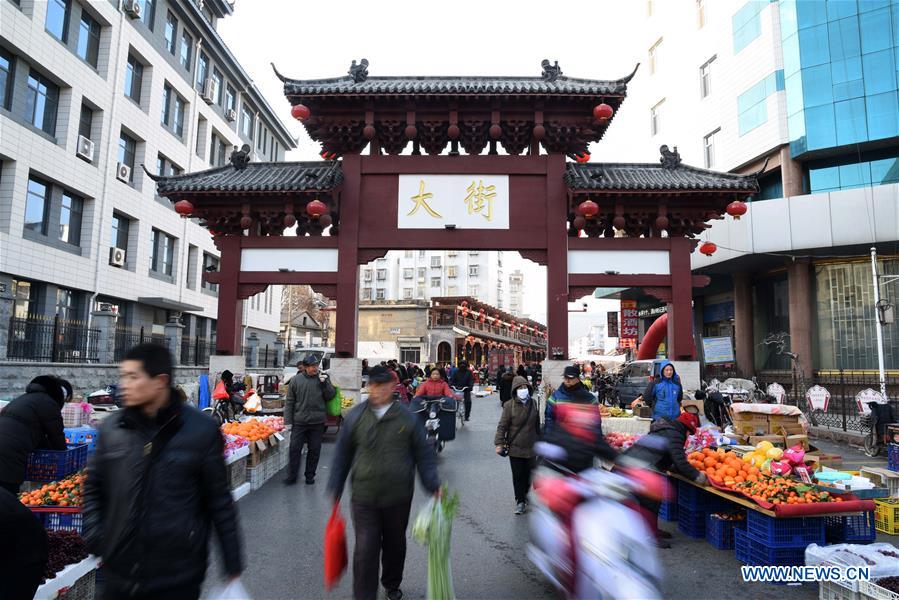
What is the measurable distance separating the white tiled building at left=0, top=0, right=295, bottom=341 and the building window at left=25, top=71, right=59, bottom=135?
39 mm

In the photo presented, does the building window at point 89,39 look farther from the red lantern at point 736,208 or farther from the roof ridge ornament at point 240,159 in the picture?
the red lantern at point 736,208

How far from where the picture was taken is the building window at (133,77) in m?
22.4

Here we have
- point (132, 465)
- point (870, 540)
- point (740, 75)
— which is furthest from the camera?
point (740, 75)

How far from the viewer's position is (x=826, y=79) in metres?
20.7

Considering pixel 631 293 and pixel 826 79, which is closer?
pixel 826 79

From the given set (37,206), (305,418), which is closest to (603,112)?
(305,418)

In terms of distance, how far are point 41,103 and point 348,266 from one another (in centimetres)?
1258

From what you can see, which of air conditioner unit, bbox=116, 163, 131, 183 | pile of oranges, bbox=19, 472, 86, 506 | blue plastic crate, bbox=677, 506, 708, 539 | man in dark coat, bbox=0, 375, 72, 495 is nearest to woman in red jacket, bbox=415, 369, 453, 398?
blue plastic crate, bbox=677, 506, 708, 539

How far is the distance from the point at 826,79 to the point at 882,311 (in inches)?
373

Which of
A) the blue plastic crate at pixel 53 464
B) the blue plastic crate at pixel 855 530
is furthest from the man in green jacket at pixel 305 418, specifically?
the blue plastic crate at pixel 855 530

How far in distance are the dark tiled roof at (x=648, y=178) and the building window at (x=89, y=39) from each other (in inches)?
691

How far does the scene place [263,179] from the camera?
14.2 metres

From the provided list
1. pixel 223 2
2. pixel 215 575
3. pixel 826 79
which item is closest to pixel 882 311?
pixel 826 79

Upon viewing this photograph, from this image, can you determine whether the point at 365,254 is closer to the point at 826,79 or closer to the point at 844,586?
the point at 844,586
